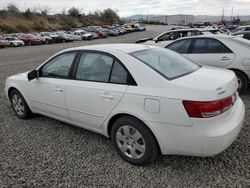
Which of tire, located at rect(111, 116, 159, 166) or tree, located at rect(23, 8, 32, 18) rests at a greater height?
tree, located at rect(23, 8, 32, 18)

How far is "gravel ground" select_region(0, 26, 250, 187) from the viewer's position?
2.93 meters

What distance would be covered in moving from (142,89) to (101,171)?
1.14 meters

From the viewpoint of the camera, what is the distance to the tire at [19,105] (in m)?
4.82

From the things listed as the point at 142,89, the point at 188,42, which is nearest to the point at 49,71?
the point at 142,89

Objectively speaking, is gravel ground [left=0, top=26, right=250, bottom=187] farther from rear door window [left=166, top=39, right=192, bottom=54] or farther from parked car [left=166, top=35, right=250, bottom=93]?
rear door window [left=166, top=39, right=192, bottom=54]

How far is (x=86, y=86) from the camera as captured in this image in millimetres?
3529

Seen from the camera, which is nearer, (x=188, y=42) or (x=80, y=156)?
(x=80, y=156)

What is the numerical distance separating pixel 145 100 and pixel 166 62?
83cm

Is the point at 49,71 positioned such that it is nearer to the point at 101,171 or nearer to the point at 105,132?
the point at 105,132

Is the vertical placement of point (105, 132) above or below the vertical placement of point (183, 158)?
above

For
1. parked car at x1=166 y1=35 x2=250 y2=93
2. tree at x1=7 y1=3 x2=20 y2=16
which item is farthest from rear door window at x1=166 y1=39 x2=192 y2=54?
tree at x1=7 y1=3 x2=20 y2=16

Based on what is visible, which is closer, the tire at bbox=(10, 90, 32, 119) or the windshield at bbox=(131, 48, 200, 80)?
the windshield at bbox=(131, 48, 200, 80)

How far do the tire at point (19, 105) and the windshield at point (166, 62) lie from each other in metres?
2.55

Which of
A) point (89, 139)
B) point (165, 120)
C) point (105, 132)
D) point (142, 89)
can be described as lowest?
point (89, 139)
